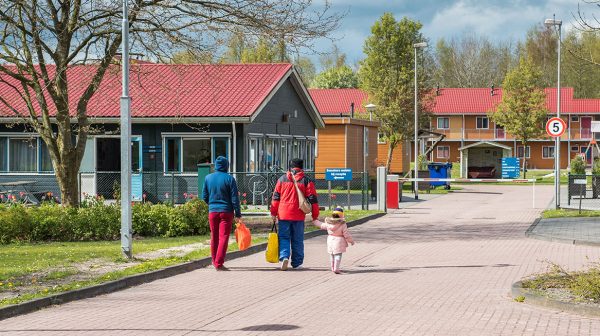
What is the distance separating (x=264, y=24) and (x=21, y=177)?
687 inches

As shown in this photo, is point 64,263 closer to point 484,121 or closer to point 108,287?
point 108,287

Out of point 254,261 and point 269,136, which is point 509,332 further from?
point 269,136

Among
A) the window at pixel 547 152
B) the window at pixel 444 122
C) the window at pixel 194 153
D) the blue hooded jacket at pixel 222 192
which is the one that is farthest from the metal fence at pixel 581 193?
the window at pixel 547 152

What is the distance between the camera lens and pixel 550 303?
10.9 metres

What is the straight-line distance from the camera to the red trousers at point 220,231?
15203 millimetres

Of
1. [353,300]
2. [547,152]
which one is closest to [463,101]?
[547,152]

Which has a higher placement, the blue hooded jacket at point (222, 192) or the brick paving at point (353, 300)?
the blue hooded jacket at point (222, 192)

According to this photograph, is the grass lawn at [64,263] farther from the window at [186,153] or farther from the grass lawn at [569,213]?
the window at [186,153]

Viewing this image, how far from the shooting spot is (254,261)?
55.5 ft

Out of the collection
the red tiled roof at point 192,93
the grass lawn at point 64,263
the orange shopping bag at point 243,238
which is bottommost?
the grass lawn at point 64,263

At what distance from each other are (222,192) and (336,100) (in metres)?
73.9

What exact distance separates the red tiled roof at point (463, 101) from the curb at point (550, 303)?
74013 millimetres

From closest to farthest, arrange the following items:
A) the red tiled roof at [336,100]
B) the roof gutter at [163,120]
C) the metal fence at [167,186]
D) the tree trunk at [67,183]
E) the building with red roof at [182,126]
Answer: the tree trunk at [67,183], the metal fence at [167,186], the roof gutter at [163,120], the building with red roof at [182,126], the red tiled roof at [336,100]

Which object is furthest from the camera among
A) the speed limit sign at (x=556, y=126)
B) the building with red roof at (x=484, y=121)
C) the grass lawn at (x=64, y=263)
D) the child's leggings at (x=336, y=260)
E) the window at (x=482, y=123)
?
the window at (x=482, y=123)
